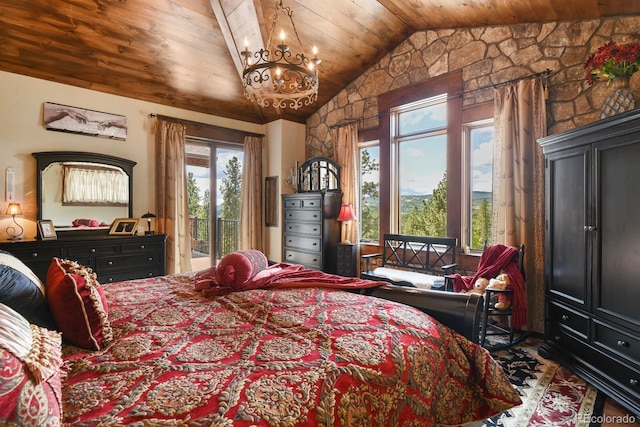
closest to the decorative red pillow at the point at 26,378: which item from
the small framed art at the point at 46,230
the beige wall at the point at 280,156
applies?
the small framed art at the point at 46,230

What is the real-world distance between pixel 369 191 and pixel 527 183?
2.27m

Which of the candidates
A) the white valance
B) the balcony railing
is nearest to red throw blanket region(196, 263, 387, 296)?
the white valance

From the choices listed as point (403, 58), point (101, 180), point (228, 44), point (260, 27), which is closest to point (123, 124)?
point (101, 180)

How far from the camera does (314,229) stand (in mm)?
5156

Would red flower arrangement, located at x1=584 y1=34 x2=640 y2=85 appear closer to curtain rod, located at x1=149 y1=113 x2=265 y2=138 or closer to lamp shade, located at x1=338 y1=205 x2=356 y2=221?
lamp shade, located at x1=338 y1=205 x2=356 y2=221

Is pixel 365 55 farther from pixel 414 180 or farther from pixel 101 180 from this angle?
pixel 101 180

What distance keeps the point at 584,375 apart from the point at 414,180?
2837mm

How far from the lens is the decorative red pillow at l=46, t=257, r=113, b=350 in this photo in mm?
1348

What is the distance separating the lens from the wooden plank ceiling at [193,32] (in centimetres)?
347

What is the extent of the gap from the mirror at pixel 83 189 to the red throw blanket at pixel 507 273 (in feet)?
14.6

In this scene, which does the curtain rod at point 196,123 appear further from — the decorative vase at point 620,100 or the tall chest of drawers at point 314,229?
the decorative vase at point 620,100

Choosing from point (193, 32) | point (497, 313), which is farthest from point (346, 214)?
point (193, 32)

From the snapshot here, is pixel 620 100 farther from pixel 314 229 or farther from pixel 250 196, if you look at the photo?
pixel 250 196

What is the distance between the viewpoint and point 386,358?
4.31 ft
